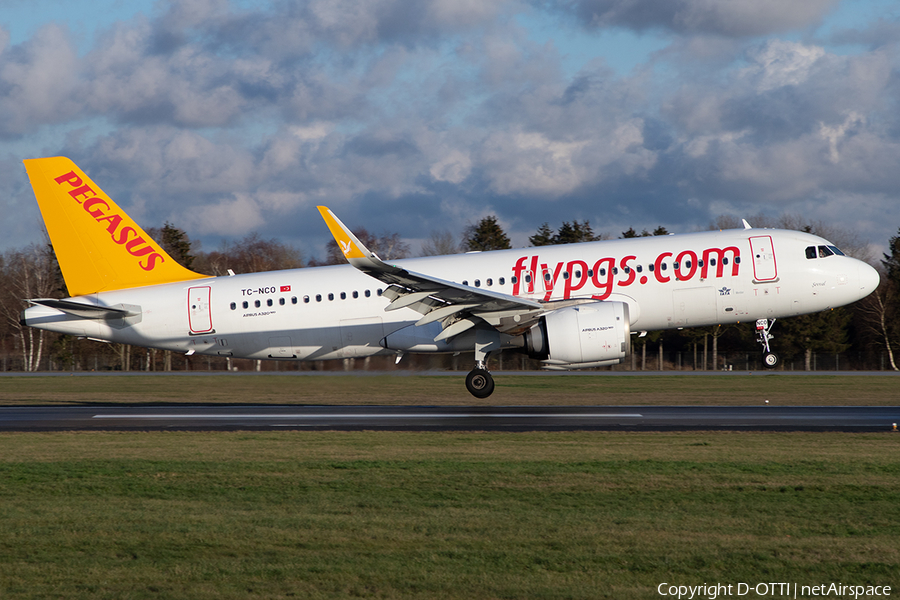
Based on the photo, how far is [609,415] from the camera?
2300 centimetres

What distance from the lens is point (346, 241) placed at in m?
21.6

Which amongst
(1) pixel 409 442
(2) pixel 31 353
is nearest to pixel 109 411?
(1) pixel 409 442

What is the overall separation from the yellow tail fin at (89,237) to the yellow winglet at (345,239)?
8.46m

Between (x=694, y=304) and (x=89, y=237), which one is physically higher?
(x=89, y=237)

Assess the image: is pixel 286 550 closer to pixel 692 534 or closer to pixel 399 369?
pixel 692 534

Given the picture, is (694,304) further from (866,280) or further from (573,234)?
(573,234)

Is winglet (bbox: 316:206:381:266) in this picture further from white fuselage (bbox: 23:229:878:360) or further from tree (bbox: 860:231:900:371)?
tree (bbox: 860:231:900:371)

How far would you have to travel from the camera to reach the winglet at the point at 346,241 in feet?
69.8

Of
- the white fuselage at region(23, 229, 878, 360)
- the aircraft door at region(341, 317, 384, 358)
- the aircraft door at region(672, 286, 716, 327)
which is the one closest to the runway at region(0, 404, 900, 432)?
the aircraft door at region(341, 317, 384, 358)

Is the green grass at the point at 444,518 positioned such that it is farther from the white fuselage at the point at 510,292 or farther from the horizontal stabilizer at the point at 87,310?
the horizontal stabilizer at the point at 87,310

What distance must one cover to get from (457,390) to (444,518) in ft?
79.6

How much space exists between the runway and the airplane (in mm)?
1805

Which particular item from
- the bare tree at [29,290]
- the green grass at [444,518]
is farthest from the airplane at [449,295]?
the bare tree at [29,290]

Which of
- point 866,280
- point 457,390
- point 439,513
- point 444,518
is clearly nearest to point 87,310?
point 457,390
